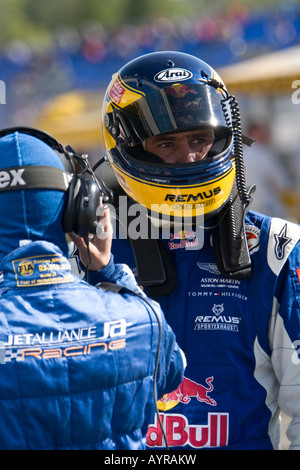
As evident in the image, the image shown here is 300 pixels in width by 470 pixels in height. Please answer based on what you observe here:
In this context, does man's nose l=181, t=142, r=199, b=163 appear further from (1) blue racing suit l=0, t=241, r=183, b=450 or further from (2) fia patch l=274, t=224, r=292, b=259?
(1) blue racing suit l=0, t=241, r=183, b=450

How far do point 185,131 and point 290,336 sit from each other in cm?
77

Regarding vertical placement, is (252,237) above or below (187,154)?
below

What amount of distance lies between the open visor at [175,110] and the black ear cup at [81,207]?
52 centimetres

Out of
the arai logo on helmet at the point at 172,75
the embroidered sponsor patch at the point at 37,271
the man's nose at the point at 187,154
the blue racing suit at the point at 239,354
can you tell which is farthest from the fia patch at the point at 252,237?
the embroidered sponsor patch at the point at 37,271

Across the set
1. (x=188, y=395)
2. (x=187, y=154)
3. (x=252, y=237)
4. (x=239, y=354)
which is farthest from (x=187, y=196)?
(x=188, y=395)

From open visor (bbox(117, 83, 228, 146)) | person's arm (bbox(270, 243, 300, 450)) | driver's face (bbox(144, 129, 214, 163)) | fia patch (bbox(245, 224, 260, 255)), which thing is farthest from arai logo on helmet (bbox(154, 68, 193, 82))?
person's arm (bbox(270, 243, 300, 450))

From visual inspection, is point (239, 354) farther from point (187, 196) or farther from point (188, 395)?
point (187, 196)

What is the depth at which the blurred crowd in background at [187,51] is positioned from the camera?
9888 millimetres

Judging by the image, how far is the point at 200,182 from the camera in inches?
92.0

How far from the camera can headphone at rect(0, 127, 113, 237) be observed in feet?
5.41

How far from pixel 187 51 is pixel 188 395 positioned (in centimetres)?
1244

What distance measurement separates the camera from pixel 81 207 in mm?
1779

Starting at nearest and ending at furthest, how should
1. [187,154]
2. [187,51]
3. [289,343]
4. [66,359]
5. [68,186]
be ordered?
[66,359], [68,186], [289,343], [187,154], [187,51]

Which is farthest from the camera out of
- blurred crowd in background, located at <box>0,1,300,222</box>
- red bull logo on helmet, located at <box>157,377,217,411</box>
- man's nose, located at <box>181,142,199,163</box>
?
blurred crowd in background, located at <box>0,1,300,222</box>
